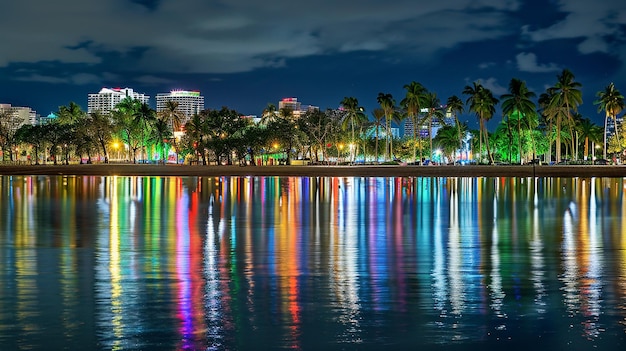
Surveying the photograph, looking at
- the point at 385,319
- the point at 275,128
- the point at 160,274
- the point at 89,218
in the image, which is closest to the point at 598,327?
the point at 385,319

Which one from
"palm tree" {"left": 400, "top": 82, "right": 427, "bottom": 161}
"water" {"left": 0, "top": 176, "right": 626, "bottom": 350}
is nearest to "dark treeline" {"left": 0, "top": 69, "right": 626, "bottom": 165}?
"palm tree" {"left": 400, "top": 82, "right": 427, "bottom": 161}

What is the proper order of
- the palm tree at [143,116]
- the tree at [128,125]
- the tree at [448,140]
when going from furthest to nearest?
the tree at [448,140], the tree at [128,125], the palm tree at [143,116]

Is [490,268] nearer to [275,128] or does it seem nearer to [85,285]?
[85,285]

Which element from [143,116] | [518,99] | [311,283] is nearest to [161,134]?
[143,116]

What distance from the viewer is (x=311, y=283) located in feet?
44.9

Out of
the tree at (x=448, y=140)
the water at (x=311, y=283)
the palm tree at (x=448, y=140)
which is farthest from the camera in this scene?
the palm tree at (x=448, y=140)

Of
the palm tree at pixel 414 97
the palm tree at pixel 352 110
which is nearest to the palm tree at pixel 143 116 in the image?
the palm tree at pixel 352 110

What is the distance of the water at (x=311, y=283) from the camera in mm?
9828

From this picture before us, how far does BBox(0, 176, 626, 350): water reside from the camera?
32.2ft

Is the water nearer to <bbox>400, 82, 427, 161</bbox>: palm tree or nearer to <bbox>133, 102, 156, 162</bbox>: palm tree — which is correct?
<bbox>400, 82, 427, 161</bbox>: palm tree

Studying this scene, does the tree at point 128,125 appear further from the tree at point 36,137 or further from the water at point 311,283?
the water at point 311,283

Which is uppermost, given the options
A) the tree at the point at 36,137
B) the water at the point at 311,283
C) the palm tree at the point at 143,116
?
the palm tree at the point at 143,116

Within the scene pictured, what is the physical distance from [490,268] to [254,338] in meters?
7.33

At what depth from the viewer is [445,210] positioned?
32156mm
